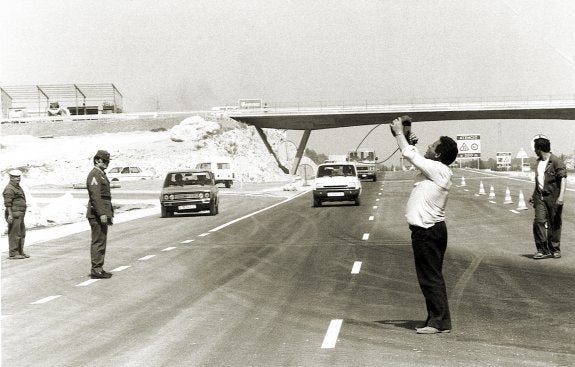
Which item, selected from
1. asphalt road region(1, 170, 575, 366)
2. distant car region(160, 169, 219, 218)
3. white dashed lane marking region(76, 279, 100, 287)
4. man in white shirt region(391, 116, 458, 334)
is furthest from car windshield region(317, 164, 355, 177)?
man in white shirt region(391, 116, 458, 334)

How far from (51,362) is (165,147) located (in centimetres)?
9151

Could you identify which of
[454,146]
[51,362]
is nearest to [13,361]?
[51,362]

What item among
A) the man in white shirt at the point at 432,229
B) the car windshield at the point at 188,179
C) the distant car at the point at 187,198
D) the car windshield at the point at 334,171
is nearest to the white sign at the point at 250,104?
the car windshield at the point at 334,171

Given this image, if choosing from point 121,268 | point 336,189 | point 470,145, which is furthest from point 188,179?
point 470,145

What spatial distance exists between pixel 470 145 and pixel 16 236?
61912 millimetres

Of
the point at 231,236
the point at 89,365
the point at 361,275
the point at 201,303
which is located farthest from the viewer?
the point at 231,236

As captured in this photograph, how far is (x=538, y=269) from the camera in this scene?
15016 mm

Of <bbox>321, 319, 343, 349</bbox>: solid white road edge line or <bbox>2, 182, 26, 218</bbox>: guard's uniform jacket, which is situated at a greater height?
<bbox>2, 182, 26, 218</bbox>: guard's uniform jacket

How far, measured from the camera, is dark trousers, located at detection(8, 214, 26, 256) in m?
19.0

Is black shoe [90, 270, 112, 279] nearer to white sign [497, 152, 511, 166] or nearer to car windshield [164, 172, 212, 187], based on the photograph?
car windshield [164, 172, 212, 187]

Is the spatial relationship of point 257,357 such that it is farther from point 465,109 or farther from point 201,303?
point 465,109

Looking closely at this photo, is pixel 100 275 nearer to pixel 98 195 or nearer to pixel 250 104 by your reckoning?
pixel 98 195

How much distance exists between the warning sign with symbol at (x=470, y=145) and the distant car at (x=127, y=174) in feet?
85.4

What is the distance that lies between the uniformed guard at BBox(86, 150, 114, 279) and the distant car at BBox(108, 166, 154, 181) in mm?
56961
